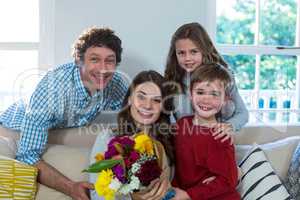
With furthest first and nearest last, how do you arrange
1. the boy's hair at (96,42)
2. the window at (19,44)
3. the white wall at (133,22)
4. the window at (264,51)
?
the window at (264,51)
the window at (19,44)
the white wall at (133,22)
the boy's hair at (96,42)

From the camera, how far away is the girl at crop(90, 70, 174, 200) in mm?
1819

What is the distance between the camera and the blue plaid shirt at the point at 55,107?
2.02 metres

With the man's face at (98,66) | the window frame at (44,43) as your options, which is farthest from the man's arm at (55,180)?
the window frame at (44,43)

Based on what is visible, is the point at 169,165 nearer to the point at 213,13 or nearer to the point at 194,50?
the point at 194,50

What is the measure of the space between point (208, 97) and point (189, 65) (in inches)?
13.6

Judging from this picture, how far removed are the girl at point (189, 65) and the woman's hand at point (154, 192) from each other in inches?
21.5

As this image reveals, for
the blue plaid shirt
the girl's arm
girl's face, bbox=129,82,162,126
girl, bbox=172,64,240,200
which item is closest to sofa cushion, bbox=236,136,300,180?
the girl's arm

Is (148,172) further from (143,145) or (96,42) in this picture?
(96,42)

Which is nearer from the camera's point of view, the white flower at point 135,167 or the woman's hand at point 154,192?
the white flower at point 135,167

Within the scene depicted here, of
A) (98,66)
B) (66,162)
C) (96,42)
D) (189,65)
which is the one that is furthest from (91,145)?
(189,65)

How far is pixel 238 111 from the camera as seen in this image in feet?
7.17

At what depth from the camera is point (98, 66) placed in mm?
2057

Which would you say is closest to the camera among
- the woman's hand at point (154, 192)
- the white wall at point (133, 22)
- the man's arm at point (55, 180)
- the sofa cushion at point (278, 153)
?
the woman's hand at point (154, 192)

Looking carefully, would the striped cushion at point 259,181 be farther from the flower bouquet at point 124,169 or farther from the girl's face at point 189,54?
the flower bouquet at point 124,169
